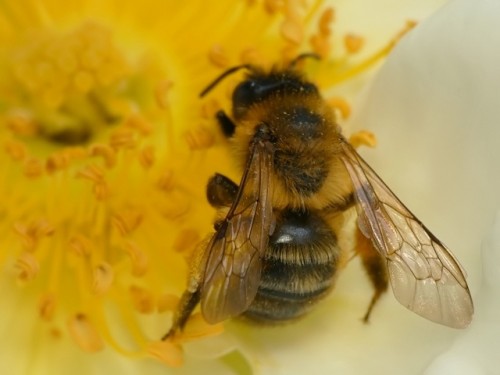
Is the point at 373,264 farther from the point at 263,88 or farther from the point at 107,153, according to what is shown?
the point at 107,153

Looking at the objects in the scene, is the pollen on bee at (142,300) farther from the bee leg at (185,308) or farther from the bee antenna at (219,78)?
the bee antenna at (219,78)

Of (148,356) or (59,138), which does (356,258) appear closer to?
(148,356)

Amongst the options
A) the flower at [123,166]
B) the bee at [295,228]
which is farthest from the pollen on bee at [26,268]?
the bee at [295,228]

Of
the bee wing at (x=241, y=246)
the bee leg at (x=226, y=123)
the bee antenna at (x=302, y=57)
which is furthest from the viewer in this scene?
the bee antenna at (x=302, y=57)

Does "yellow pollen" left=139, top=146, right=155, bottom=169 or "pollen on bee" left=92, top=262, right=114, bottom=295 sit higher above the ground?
"yellow pollen" left=139, top=146, right=155, bottom=169

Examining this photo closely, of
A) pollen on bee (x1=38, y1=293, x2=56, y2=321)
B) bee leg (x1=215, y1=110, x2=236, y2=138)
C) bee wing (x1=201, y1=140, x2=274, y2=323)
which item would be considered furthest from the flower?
bee wing (x1=201, y1=140, x2=274, y2=323)

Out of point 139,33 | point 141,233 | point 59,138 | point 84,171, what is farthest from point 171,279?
point 139,33

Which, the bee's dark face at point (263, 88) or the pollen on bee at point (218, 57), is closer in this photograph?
the bee's dark face at point (263, 88)

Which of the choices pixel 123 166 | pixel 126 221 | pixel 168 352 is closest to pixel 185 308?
pixel 168 352

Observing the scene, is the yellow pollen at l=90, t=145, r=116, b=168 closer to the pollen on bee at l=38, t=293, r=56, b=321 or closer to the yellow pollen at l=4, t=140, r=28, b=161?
the yellow pollen at l=4, t=140, r=28, b=161

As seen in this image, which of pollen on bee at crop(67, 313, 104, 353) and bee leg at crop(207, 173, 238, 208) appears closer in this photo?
bee leg at crop(207, 173, 238, 208)
